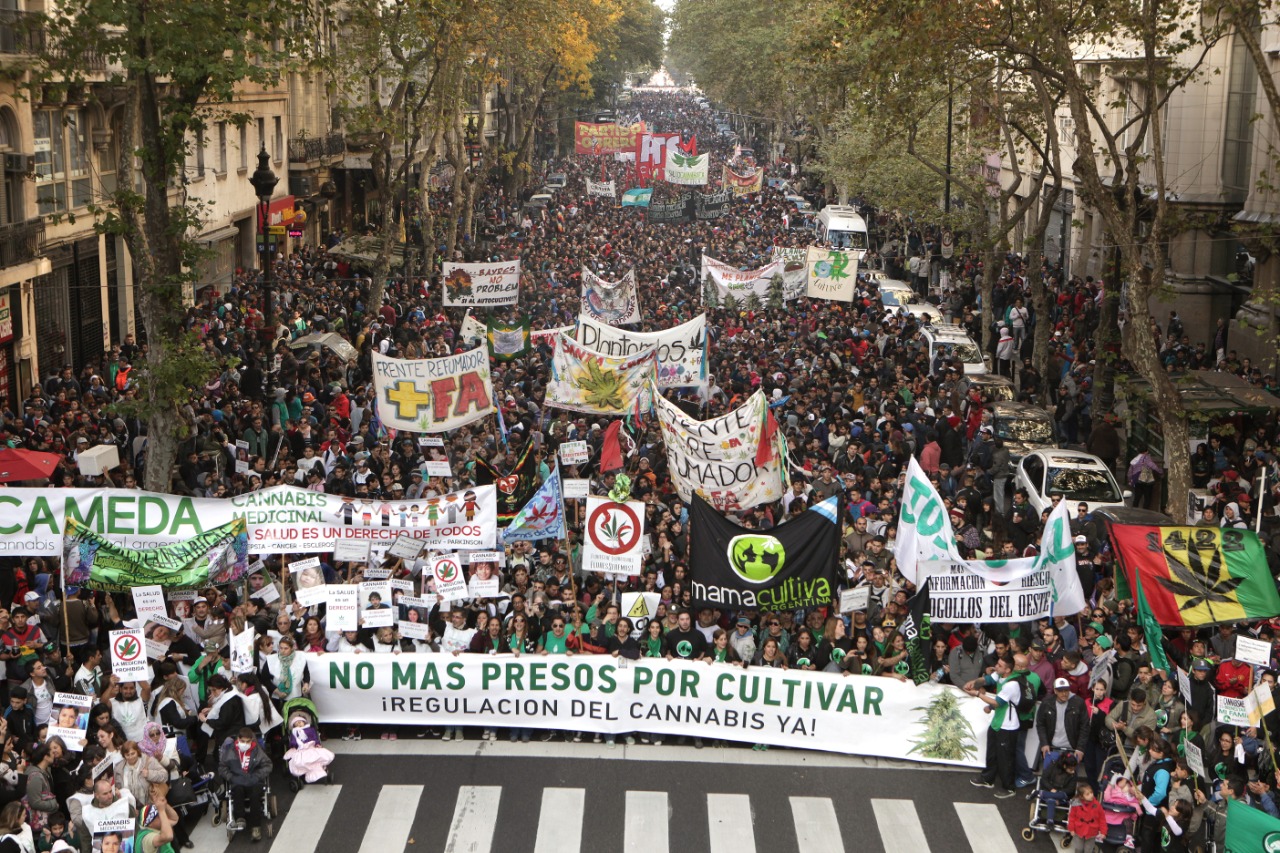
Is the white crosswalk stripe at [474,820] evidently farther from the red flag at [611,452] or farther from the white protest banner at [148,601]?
the red flag at [611,452]

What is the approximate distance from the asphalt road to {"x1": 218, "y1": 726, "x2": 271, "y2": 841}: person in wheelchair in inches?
6.9

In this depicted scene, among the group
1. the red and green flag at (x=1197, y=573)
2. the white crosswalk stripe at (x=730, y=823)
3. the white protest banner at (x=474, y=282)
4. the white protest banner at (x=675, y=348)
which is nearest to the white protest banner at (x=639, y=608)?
the white crosswalk stripe at (x=730, y=823)

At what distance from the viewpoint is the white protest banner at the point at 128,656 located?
43.1ft

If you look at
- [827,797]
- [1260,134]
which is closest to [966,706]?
[827,797]

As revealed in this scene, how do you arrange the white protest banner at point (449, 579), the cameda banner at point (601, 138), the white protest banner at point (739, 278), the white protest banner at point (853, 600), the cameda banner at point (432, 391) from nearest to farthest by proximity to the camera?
the white protest banner at point (853, 600) → the white protest banner at point (449, 579) → the cameda banner at point (432, 391) → the white protest banner at point (739, 278) → the cameda banner at point (601, 138)

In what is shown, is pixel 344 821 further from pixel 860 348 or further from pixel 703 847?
pixel 860 348

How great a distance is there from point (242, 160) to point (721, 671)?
32.8 metres

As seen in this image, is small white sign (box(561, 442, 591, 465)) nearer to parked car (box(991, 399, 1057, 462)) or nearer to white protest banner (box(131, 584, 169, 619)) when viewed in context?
white protest banner (box(131, 584, 169, 619))

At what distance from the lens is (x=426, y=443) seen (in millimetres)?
20531

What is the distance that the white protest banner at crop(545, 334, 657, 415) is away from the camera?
22031 mm

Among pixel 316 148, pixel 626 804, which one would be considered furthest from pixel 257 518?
pixel 316 148

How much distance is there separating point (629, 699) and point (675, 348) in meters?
10.1

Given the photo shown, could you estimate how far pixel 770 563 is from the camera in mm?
14992

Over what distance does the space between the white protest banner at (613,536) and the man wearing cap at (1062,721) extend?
438 cm
